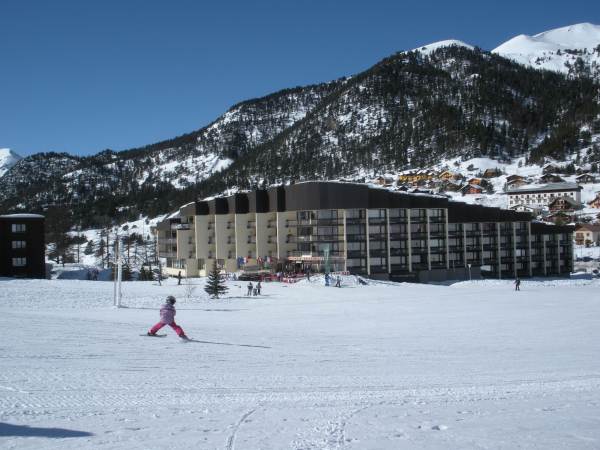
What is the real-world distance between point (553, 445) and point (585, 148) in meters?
167

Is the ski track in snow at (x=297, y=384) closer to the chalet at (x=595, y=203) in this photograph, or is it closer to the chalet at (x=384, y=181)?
the chalet at (x=595, y=203)

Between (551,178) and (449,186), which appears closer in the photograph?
(551,178)

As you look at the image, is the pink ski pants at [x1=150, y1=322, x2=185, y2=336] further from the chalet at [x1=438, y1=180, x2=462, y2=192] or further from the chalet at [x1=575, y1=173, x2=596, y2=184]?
the chalet at [x1=575, y1=173, x2=596, y2=184]

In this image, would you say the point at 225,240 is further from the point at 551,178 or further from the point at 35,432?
the point at 551,178

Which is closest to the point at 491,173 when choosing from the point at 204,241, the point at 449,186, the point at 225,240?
the point at 449,186

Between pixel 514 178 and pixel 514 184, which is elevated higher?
pixel 514 178

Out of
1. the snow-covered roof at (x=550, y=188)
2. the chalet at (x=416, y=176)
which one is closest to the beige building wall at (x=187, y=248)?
the snow-covered roof at (x=550, y=188)

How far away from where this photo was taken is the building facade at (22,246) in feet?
167

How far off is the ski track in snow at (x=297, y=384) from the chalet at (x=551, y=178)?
120m

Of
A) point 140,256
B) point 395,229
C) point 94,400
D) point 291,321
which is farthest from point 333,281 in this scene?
point 140,256

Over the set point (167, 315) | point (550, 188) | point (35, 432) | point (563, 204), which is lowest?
point (35, 432)

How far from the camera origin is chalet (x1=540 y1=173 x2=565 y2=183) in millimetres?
128500

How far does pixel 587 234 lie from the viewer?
95.1 m

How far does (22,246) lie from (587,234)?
288ft
